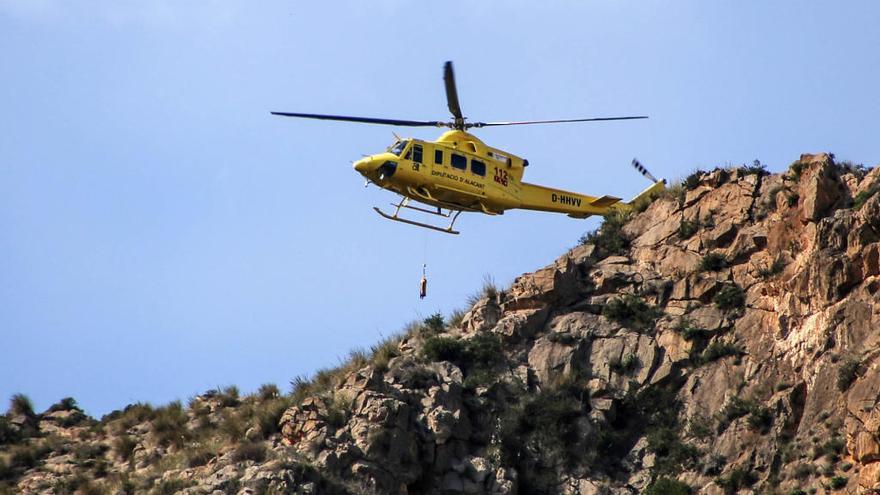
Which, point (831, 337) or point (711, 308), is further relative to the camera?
point (711, 308)

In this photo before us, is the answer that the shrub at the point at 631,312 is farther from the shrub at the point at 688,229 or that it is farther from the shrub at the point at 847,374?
the shrub at the point at 847,374

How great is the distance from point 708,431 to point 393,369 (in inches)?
352

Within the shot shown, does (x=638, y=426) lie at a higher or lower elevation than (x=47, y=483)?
lower

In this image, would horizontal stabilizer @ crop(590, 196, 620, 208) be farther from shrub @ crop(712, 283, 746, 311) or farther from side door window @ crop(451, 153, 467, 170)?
shrub @ crop(712, 283, 746, 311)

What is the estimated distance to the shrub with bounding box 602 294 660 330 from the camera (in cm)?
4697

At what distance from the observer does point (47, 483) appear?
45375 mm

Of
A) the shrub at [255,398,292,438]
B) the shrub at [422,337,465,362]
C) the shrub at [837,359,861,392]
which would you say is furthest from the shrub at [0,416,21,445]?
the shrub at [837,359,861,392]

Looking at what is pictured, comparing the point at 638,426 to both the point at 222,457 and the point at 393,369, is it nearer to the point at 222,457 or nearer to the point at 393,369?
the point at 393,369

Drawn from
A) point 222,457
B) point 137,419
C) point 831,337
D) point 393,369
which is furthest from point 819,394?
point 137,419

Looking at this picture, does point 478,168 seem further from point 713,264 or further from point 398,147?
point 713,264

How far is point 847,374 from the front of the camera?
41312 mm

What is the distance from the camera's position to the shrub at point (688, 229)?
49.4 m

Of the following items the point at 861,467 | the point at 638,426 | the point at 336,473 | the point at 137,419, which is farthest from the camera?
the point at 137,419

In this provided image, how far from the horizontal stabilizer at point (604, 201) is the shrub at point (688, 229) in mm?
3387
